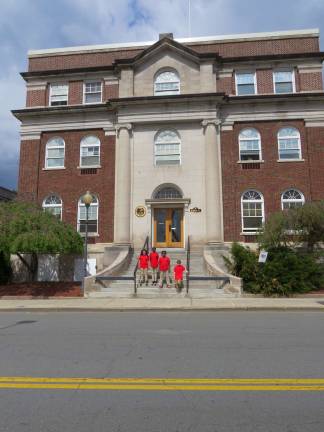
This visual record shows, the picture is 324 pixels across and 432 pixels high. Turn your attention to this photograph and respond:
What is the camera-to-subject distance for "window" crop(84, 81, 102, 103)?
80.8ft

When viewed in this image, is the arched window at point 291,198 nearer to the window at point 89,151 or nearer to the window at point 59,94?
the window at point 89,151

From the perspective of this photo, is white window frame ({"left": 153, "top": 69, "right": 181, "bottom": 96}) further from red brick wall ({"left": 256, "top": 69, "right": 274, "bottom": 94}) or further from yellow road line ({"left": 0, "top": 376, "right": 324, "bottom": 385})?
yellow road line ({"left": 0, "top": 376, "right": 324, "bottom": 385})

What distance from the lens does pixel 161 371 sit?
578 cm

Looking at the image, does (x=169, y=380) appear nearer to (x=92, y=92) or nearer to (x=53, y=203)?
(x=53, y=203)

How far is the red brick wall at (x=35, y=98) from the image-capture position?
25.0 m

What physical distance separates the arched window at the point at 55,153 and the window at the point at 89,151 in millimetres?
1289

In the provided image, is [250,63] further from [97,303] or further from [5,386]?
[5,386]

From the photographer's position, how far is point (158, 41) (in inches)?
931

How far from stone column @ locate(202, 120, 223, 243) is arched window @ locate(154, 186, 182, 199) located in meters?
1.81

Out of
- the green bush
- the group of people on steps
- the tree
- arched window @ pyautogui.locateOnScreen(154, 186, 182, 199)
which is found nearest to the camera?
the tree

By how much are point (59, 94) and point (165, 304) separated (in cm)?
1676

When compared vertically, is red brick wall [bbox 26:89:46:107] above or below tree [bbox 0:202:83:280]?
above

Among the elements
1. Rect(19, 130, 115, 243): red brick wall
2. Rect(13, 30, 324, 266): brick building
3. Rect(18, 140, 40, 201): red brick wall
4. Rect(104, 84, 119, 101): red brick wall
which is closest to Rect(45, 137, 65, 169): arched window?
Rect(13, 30, 324, 266): brick building

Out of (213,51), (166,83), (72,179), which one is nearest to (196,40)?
(213,51)
